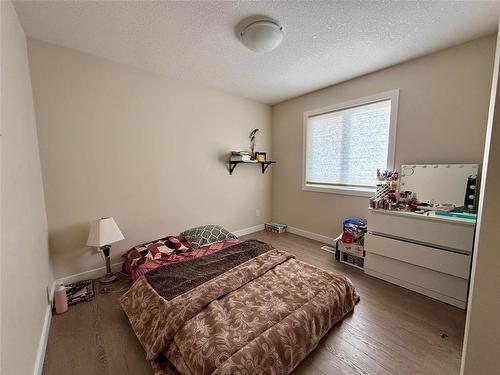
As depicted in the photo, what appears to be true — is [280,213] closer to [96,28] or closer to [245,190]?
[245,190]

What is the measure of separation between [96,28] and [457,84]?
344 cm

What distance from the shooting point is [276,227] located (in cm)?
376

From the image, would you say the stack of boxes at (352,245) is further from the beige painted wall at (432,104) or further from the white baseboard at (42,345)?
the white baseboard at (42,345)

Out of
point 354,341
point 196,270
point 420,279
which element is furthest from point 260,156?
point 354,341

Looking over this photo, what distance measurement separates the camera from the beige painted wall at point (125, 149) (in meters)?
1.99

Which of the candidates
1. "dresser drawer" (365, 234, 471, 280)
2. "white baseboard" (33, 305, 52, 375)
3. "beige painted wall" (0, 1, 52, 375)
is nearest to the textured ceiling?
"beige painted wall" (0, 1, 52, 375)

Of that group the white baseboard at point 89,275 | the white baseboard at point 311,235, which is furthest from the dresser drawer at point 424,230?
the white baseboard at point 89,275

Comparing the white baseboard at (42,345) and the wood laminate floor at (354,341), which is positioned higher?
the white baseboard at (42,345)

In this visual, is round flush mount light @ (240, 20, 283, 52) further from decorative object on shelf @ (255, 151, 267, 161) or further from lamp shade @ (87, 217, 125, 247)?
lamp shade @ (87, 217, 125, 247)

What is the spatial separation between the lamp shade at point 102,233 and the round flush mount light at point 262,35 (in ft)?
7.36

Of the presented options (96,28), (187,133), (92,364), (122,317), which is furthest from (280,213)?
(96,28)

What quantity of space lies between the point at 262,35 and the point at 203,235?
2.32 metres

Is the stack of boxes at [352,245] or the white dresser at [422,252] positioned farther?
the stack of boxes at [352,245]

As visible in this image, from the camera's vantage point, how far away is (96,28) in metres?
1.72
